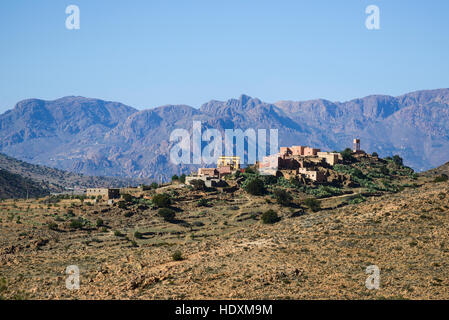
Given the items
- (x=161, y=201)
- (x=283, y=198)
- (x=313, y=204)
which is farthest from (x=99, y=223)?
(x=313, y=204)

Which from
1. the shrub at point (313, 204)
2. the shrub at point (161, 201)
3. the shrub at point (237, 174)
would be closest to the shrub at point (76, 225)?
the shrub at point (161, 201)

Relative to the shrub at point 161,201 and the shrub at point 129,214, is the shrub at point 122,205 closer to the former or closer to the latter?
the shrub at point 129,214

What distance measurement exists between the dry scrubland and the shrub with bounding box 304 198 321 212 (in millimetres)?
12365

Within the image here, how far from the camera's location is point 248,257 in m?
41.9

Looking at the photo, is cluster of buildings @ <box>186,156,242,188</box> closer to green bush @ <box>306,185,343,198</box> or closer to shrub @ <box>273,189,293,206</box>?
shrub @ <box>273,189,293,206</box>

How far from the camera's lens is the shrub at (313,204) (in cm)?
8232

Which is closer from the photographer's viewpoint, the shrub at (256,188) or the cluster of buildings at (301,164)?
the shrub at (256,188)

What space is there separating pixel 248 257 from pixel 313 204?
4373cm

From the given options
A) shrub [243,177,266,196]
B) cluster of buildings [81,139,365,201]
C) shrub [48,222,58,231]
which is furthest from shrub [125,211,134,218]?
shrub [243,177,266,196]

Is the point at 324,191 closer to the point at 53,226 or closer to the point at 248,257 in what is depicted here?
the point at 53,226

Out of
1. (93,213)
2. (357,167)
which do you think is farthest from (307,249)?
(357,167)

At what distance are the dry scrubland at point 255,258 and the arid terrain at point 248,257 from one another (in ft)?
0.27
